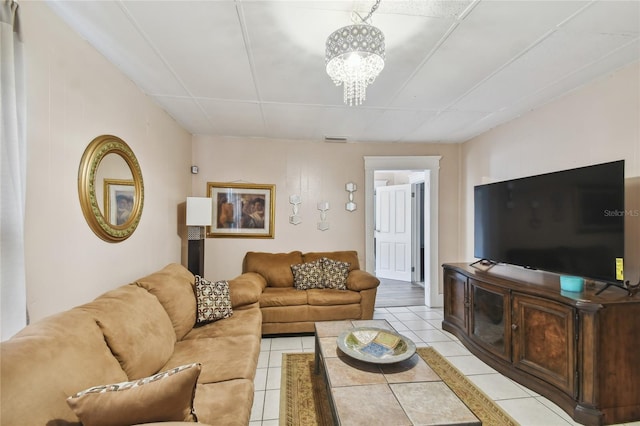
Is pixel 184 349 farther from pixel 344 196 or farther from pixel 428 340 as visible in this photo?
pixel 344 196

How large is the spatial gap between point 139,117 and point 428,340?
3.79 metres

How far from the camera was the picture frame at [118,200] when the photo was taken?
7.00ft

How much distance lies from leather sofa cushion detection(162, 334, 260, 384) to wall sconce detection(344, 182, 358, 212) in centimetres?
252

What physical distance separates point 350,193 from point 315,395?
9.34 ft

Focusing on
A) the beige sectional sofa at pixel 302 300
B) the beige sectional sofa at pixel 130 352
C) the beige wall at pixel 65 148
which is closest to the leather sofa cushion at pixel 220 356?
the beige sectional sofa at pixel 130 352

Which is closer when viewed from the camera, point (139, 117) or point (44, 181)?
point (44, 181)

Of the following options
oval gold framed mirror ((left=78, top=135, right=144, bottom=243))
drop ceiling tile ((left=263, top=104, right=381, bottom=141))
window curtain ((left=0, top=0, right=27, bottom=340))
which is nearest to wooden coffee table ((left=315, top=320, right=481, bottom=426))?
window curtain ((left=0, top=0, right=27, bottom=340))

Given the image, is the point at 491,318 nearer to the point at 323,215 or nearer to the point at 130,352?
the point at 323,215

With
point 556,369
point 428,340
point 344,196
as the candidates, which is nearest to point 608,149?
point 556,369

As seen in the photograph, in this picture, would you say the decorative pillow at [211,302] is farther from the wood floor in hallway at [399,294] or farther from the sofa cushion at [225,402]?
the wood floor in hallway at [399,294]

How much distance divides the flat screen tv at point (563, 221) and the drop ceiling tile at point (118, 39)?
330cm

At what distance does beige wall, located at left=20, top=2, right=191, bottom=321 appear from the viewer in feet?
4.94

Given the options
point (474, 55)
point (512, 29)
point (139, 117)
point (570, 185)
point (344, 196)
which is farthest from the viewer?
point (344, 196)

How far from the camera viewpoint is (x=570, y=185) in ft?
7.41
